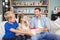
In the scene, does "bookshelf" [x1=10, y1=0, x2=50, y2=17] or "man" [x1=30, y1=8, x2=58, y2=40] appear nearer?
"man" [x1=30, y1=8, x2=58, y2=40]

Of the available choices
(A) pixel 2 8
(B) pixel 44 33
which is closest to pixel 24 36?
(B) pixel 44 33

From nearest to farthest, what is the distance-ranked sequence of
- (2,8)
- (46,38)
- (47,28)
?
(46,38), (47,28), (2,8)

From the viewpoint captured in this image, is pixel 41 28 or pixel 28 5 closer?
pixel 41 28

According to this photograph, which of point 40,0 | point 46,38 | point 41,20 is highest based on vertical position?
point 40,0

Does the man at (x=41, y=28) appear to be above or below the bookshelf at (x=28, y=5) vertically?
below

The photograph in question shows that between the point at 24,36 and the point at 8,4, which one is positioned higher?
the point at 8,4

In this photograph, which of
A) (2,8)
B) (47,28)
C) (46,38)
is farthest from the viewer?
(2,8)

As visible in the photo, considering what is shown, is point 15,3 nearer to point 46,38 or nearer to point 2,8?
point 2,8

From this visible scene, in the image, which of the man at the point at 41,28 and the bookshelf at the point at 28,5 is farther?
the bookshelf at the point at 28,5

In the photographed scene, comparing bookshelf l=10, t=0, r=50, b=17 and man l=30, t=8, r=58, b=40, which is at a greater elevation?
bookshelf l=10, t=0, r=50, b=17

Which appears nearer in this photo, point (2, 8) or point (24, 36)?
point (24, 36)

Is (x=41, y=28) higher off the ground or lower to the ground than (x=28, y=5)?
lower

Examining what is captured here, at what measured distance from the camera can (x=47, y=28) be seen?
266cm

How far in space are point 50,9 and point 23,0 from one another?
1082 mm
